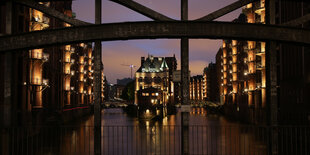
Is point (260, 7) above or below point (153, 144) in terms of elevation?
above

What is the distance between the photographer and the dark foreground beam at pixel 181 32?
33.7 feet

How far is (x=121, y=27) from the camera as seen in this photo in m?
10.4

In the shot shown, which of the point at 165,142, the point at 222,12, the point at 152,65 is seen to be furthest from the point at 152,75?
the point at 222,12

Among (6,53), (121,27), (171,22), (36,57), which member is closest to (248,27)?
(171,22)

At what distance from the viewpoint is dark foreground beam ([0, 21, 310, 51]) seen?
10.3m

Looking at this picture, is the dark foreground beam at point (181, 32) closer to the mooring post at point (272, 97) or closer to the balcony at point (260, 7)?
the mooring post at point (272, 97)

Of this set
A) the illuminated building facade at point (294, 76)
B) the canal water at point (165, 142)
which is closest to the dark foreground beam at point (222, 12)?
the canal water at point (165, 142)

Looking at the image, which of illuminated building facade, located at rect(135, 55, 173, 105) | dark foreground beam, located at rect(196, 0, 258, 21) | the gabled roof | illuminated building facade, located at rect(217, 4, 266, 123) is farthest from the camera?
the gabled roof

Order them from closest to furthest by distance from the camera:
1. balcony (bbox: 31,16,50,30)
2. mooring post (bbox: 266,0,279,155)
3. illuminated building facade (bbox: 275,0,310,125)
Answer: mooring post (bbox: 266,0,279,155) → illuminated building facade (bbox: 275,0,310,125) → balcony (bbox: 31,16,50,30)

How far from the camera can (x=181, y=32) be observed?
1028 centimetres

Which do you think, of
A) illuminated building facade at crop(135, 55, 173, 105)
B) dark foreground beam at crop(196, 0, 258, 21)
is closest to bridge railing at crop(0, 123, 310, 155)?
dark foreground beam at crop(196, 0, 258, 21)

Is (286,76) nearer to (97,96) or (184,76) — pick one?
(184,76)

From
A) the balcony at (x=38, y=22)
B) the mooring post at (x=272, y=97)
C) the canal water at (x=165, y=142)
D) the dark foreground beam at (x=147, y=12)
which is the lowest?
the canal water at (x=165, y=142)

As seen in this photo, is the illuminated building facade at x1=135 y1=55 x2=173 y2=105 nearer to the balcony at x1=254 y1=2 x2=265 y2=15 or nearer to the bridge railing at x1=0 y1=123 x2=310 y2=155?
the balcony at x1=254 y1=2 x2=265 y2=15
